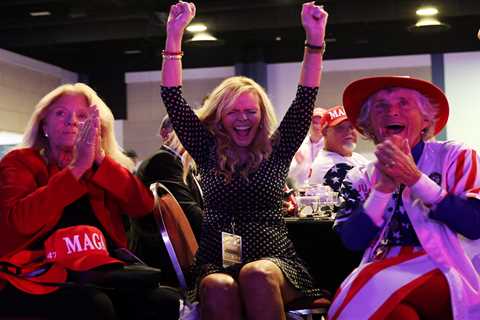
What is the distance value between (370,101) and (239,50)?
8712mm

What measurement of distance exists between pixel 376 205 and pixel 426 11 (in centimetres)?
729

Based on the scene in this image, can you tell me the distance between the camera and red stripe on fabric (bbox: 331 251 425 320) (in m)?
2.28

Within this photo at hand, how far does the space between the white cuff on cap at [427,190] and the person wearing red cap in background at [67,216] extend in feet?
3.12

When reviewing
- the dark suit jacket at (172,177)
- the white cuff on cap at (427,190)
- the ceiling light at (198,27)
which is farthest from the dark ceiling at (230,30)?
the white cuff on cap at (427,190)

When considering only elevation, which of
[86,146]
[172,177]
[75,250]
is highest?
[86,146]

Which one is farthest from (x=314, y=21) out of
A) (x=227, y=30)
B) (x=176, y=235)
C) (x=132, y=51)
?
(x=132, y=51)

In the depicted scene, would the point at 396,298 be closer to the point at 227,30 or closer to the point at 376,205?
the point at 376,205

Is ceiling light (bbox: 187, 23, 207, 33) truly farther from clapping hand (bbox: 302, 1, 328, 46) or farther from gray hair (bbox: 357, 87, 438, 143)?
gray hair (bbox: 357, 87, 438, 143)

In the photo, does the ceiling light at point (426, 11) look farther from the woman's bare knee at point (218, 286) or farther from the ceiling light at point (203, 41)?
the woman's bare knee at point (218, 286)

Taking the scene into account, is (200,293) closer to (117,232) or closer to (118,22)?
(117,232)

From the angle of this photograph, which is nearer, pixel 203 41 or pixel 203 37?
pixel 203 41

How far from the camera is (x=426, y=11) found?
9.09 meters

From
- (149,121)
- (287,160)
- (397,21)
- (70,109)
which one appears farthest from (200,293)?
(149,121)

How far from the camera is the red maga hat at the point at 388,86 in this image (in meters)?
2.45
